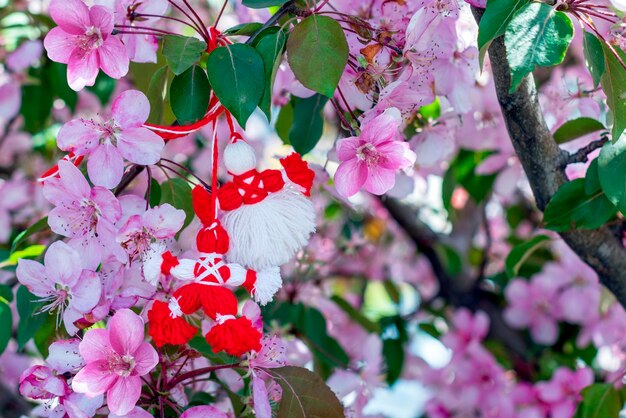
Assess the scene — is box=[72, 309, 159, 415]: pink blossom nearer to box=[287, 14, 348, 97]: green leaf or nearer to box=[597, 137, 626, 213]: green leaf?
box=[287, 14, 348, 97]: green leaf

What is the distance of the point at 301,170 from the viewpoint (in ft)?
3.41

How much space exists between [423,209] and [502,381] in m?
0.58

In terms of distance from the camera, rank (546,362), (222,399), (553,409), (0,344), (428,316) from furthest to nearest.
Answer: (428,316) → (546,362) → (553,409) → (222,399) → (0,344)

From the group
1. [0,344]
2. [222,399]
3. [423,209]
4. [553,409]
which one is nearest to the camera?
[0,344]

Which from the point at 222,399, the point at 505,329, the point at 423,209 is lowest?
the point at 505,329

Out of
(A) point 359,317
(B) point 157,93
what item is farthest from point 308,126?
(A) point 359,317

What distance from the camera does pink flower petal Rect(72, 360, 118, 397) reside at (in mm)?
988

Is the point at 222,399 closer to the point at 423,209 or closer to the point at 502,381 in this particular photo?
the point at 502,381

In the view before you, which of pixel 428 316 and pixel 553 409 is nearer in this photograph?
pixel 553 409

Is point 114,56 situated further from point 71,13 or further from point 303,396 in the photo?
point 303,396

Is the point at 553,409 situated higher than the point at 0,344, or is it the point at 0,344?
the point at 0,344

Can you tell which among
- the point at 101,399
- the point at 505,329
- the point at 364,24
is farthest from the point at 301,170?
the point at 505,329

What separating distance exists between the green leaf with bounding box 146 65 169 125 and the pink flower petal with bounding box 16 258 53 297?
224 millimetres

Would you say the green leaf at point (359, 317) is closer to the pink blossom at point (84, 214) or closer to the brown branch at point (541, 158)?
the brown branch at point (541, 158)
